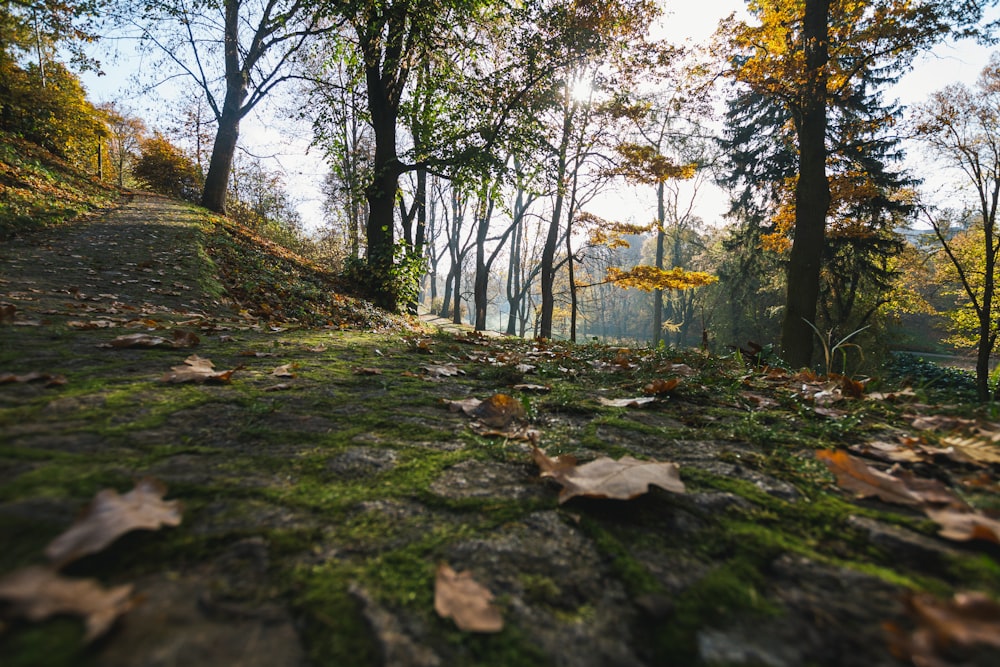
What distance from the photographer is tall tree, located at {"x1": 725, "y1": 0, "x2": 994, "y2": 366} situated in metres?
6.29

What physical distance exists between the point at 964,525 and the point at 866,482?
24 cm

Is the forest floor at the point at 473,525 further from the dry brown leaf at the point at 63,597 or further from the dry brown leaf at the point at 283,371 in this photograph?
the dry brown leaf at the point at 283,371

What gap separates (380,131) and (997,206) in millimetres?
20196

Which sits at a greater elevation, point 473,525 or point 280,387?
point 280,387

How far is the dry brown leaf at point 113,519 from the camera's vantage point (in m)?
0.64

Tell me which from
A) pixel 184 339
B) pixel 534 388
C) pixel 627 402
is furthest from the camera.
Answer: pixel 184 339

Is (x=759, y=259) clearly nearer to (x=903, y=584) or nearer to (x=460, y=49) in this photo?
(x=460, y=49)

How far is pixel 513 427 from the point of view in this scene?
5.53 ft

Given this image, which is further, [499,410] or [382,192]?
[382,192]

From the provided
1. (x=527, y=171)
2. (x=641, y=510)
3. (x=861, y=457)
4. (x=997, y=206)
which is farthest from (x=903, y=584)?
(x=997, y=206)

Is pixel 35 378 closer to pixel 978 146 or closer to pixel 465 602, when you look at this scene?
pixel 465 602

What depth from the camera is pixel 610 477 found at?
111 centimetres

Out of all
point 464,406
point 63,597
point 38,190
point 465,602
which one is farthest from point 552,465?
point 38,190

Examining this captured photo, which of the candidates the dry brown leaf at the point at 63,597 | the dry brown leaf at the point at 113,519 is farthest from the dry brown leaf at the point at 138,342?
the dry brown leaf at the point at 63,597
